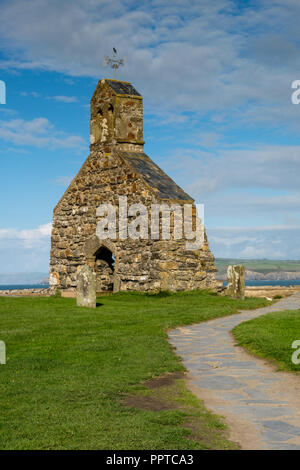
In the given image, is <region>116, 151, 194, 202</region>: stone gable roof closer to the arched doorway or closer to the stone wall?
the stone wall

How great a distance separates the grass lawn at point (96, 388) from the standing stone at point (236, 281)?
6.28 metres

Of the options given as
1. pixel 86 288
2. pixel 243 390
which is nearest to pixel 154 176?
pixel 86 288

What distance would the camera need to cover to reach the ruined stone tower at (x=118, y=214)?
22344 mm

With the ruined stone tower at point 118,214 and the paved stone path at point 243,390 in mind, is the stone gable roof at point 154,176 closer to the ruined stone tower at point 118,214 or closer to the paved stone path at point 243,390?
the ruined stone tower at point 118,214

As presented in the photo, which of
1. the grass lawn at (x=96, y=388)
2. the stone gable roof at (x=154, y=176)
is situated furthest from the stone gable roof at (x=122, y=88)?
the grass lawn at (x=96, y=388)

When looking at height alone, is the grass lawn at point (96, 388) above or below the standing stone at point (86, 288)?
below

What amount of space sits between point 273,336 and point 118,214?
1370cm

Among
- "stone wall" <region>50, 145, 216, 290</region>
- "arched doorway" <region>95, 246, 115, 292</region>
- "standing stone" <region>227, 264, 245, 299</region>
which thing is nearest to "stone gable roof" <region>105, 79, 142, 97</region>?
"stone wall" <region>50, 145, 216, 290</region>

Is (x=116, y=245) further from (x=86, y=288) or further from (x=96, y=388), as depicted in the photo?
(x=96, y=388)

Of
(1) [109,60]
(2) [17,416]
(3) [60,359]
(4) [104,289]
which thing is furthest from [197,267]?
(2) [17,416]

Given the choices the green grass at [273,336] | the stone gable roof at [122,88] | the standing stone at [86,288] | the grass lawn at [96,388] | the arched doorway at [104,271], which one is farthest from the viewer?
the arched doorway at [104,271]

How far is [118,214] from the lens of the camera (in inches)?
952

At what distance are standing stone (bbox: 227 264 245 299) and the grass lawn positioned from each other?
20.6 feet

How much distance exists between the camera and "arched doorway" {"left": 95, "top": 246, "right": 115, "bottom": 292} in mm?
26594
